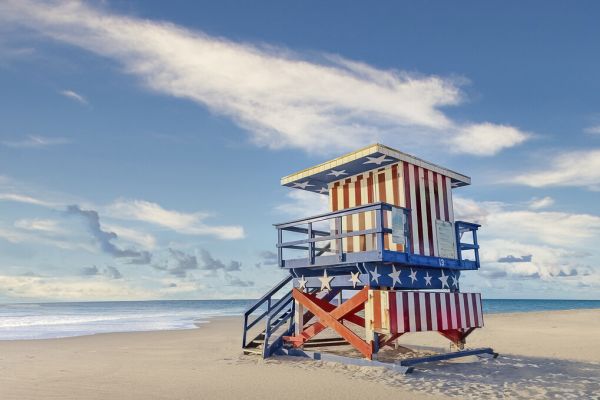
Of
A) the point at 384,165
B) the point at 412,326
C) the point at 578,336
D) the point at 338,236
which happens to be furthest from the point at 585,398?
the point at 578,336

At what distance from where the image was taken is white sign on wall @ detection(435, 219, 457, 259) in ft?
41.8

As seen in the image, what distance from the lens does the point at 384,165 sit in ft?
40.7

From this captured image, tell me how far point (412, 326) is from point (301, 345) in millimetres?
3304

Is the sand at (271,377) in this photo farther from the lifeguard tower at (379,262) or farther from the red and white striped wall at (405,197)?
the red and white striped wall at (405,197)

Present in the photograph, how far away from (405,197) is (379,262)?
77.7 inches

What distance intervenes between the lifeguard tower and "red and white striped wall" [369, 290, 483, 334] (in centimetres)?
2

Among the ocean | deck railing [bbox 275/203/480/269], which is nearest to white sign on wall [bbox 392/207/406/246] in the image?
deck railing [bbox 275/203/480/269]

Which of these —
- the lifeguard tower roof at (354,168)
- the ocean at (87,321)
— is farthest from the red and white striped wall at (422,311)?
the ocean at (87,321)

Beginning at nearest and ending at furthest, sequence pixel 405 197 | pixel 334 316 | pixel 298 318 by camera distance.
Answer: pixel 334 316 → pixel 405 197 → pixel 298 318

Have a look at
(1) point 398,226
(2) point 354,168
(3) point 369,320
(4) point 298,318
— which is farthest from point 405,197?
(4) point 298,318

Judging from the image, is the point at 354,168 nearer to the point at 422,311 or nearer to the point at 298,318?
the point at 422,311

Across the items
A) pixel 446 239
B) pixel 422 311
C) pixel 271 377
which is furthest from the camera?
pixel 446 239

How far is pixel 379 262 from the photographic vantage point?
1099cm

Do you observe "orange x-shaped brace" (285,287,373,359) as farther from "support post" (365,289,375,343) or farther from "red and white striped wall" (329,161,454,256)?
"red and white striped wall" (329,161,454,256)
